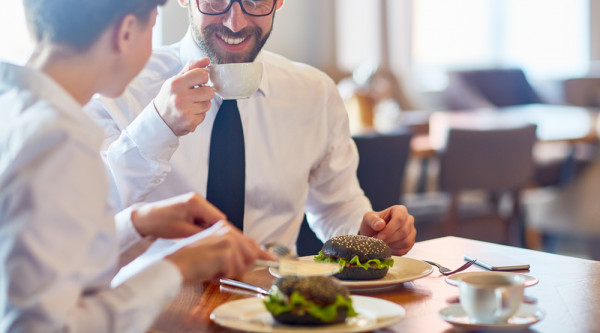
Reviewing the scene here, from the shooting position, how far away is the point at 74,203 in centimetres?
95

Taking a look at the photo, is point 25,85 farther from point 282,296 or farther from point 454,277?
point 454,277

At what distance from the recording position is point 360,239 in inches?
56.4

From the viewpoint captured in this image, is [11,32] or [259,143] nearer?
[259,143]

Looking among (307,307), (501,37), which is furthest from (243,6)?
(501,37)

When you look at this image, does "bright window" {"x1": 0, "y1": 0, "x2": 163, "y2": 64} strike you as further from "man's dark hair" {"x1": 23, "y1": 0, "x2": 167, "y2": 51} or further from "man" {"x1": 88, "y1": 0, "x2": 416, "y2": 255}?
"man's dark hair" {"x1": 23, "y1": 0, "x2": 167, "y2": 51}

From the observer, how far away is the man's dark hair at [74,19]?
3.41ft

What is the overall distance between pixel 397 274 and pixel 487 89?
4.63m

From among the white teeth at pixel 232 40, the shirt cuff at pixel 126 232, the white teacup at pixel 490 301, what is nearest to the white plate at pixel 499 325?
the white teacup at pixel 490 301

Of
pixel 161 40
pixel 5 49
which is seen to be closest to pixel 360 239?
pixel 5 49

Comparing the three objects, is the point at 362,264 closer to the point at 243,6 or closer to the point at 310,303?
the point at 310,303

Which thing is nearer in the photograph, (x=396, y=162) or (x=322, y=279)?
(x=322, y=279)

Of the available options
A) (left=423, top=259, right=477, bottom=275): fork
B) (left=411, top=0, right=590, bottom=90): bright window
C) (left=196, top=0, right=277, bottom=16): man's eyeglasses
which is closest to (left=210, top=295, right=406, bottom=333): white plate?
(left=423, top=259, right=477, bottom=275): fork

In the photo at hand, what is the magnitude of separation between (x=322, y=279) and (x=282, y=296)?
6 centimetres

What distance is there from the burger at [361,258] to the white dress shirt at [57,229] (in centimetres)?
42
